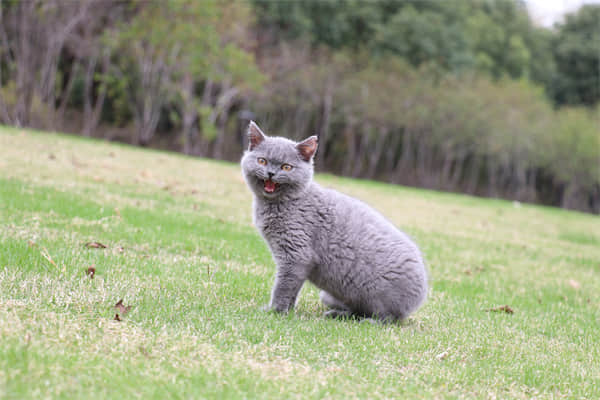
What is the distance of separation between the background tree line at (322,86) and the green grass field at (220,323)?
1575 cm

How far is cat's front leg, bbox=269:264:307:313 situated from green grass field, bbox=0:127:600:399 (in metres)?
0.12

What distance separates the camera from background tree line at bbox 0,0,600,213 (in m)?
21.7

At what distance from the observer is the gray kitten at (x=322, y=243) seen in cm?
392

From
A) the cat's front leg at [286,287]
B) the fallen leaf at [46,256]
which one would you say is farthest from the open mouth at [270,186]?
the fallen leaf at [46,256]

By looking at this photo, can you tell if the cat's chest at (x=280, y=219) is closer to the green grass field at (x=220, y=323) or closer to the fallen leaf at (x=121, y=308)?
the green grass field at (x=220, y=323)

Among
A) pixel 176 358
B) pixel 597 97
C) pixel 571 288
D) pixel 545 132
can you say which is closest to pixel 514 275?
pixel 571 288

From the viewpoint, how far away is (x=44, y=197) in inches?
258

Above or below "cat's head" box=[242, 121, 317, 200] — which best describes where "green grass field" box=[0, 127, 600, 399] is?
below

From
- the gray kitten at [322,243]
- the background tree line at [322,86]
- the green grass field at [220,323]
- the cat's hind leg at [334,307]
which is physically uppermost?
the background tree line at [322,86]

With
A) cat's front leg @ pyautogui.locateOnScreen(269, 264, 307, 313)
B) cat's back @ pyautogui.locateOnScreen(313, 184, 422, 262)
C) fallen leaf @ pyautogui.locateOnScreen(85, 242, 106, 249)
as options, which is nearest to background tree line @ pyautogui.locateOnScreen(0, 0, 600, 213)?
fallen leaf @ pyautogui.locateOnScreen(85, 242, 106, 249)

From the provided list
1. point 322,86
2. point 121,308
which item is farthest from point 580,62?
point 121,308

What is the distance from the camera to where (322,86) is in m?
30.5

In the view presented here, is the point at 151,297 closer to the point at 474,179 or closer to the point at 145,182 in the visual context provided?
the point at 145,182

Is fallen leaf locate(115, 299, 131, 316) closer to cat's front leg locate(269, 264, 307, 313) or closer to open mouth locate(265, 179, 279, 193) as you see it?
cat's front leg locate(269, 264, 307, 313)
